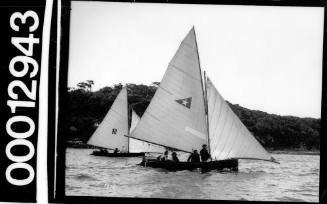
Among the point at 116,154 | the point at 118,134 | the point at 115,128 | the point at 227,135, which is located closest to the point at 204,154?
the point at 227,135

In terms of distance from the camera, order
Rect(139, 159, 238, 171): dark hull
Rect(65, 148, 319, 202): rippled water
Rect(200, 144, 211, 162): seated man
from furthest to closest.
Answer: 1. Rect(200, 144, 211, 162): seated man
2. Rect(139, 159, 238, 171): dark hull
3. Rect(65, 148, 319, 202): rippled water


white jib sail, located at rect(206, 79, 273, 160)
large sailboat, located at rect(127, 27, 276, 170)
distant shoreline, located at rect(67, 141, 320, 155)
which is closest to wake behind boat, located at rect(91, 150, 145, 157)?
distant shoreline, located at rect(67, 141, 320, 155)

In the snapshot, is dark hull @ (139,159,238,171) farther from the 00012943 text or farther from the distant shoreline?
the 00012943 text

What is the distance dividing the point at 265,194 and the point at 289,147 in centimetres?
85

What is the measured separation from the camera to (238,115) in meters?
6.80

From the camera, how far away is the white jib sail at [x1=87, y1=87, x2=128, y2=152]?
692cm

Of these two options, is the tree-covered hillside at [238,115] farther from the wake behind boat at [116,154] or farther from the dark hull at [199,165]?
the dark hull at [199,165]

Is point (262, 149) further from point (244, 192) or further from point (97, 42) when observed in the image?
point (97, 42)

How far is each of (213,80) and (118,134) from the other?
2864mm

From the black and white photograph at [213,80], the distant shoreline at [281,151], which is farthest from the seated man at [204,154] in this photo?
the distant shoreline at [281,151]

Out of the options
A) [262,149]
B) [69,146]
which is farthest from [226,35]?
[69,146]

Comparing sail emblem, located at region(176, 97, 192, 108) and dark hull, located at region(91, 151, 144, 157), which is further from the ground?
sail emblem, located at region(176, 97, 192, 108)

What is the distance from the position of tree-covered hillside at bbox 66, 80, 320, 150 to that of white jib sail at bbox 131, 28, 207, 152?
44cm

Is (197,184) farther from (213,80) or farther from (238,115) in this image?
(213,80)
